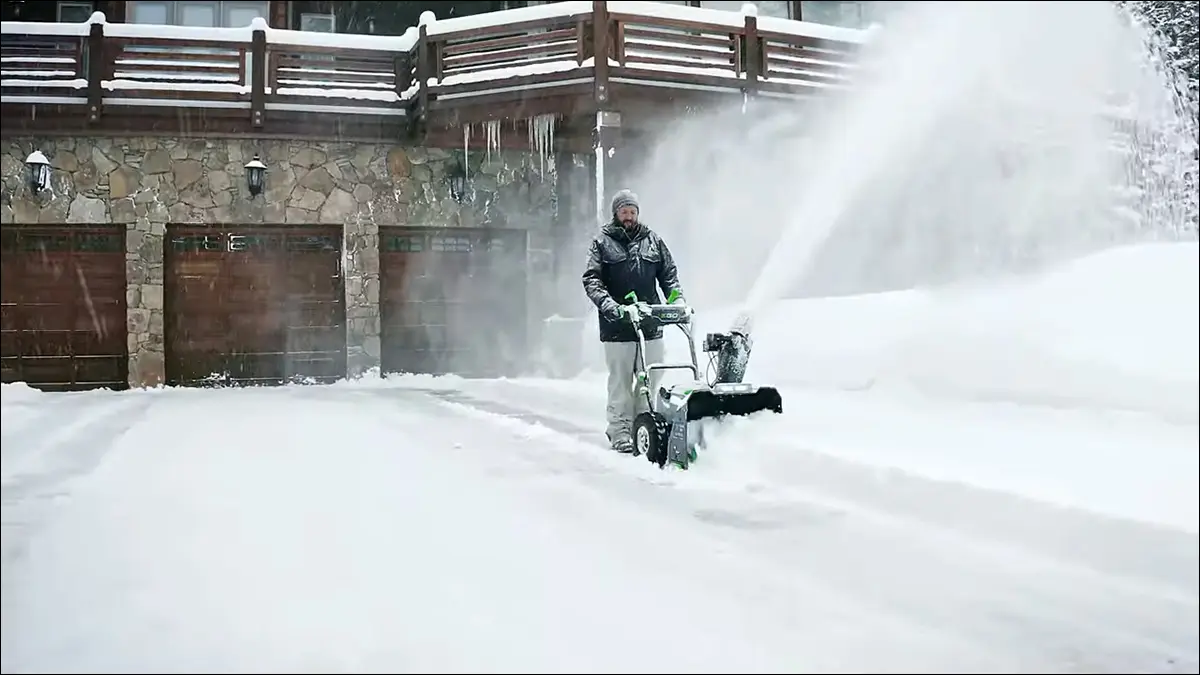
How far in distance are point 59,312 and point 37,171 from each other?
1.80ft

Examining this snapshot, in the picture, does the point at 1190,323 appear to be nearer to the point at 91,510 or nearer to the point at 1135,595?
the point at 1135,595

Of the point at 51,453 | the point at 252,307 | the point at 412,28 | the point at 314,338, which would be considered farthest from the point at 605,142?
the point at 51,453

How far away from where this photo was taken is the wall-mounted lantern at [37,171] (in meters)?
2.39

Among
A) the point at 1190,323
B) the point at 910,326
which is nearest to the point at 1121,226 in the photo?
the point at 910,326

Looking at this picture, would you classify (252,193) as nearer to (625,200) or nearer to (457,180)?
(625,200)

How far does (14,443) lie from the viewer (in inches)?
54.9

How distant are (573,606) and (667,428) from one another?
6.55 ft

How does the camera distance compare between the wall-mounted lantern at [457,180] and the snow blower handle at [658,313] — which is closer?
the snow blower handle at [658,313]

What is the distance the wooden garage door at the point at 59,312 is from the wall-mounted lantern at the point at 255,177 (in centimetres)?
123

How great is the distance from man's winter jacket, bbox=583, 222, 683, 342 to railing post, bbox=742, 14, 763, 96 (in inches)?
161

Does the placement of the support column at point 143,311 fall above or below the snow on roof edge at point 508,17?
below

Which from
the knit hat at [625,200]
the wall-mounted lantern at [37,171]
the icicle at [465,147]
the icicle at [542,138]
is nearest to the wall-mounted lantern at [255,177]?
the wall-mounted lantern at [37,171]

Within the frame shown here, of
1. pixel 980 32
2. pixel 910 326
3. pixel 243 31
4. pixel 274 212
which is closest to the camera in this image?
pixel 243 31

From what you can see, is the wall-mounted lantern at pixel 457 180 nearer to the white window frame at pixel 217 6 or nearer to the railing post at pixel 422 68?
the railing post at pixel 422 68
